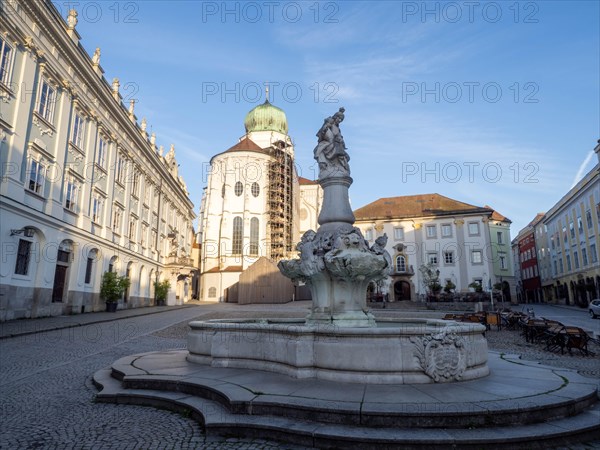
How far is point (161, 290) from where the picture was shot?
129 feet

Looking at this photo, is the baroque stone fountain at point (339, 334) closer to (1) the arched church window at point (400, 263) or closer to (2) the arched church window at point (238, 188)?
(1) the arched church window at point (400, 263)

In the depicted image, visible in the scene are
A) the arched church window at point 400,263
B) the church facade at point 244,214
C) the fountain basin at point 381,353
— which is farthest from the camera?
the church facade at point 244,214

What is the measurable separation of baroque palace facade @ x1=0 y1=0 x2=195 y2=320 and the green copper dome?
30.6 meters

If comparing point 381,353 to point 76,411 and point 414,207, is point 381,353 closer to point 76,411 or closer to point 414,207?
point 76,411

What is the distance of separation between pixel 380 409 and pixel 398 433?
0.33m

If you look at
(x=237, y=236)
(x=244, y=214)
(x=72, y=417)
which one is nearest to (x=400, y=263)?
(x=244, y=214)

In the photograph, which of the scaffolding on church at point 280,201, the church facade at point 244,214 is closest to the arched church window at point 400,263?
the church facade at point 244,214

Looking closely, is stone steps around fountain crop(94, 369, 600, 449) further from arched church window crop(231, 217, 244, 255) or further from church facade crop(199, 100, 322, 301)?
arched church window crop(231, 217, 244, 255)

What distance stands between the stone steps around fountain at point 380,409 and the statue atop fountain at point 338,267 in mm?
2275

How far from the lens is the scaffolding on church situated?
54.9 metres

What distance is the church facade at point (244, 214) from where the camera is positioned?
169ft

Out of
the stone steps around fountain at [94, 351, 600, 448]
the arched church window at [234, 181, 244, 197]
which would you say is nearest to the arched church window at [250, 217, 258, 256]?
the arched church window at [234, 181, 244, 197]

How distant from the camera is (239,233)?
52938 millimetres

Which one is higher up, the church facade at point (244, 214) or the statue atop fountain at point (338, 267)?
the church facade at point (244, 214)
